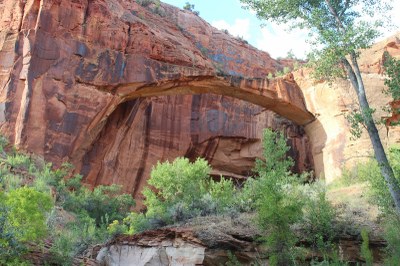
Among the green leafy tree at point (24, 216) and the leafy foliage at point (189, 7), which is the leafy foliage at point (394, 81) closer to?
the green leafy tree at point (24, 216)

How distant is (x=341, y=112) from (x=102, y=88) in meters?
10.0

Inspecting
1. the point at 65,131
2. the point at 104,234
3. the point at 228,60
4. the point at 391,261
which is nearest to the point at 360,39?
the point at 391,261

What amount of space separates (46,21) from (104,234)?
10.5 metres

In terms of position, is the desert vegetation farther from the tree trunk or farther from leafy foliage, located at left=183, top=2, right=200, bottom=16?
leafy foliage, located at left=183, top=2, right=200, bottom=16

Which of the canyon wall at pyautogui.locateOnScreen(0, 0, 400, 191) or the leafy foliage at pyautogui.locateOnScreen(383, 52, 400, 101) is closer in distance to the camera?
the leafy foliage at pyautogui.locateOnScreen(383, 52, 400, 101)

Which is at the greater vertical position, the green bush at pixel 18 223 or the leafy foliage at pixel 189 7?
the leafy foliage at pixel 189 7

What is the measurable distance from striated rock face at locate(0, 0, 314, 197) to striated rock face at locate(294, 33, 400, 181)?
0.96 m

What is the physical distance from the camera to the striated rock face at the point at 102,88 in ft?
62.8

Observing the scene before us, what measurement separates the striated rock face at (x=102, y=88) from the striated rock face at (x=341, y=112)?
960mm

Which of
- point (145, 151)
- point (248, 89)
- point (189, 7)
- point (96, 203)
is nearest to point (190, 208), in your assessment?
point (96, 203)

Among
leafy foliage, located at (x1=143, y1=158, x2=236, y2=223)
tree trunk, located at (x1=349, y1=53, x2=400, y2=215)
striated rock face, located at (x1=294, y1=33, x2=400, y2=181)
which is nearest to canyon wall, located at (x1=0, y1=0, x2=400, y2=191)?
striated rock face, located at (x1=294, y1=33, x2=400, y2=181)

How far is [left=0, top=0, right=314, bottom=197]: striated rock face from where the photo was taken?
1914 centimetres

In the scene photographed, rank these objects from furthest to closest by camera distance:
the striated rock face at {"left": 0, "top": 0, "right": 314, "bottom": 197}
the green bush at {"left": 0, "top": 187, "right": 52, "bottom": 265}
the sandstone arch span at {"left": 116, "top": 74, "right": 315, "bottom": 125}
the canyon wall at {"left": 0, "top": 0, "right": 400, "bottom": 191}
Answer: the sandstone arch span at {"left": 116, "top": 74, "right": 315, "bottom": 125}
the striated rock face at {"left": 0, "top": 0, "right": 314, "bottom": 197}
the canyon wall at {"left": 0, "top": 0, "right": 400, "bottom": 191}
the green bush at {"left": 0, "top": 187, "right": 52, "bottom": 265}

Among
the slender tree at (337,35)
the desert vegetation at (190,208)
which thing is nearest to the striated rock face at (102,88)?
the desert vegetation at (190,208)
